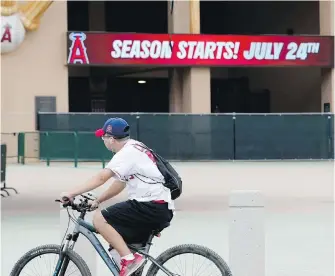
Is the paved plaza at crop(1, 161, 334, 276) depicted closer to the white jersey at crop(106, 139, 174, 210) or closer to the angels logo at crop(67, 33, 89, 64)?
the white jersey at crop(106, 139, 174, 210)

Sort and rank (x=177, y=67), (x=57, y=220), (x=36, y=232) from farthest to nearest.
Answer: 1. (x=177, y=67)
2. (x=57, y=220)
3. (x=36, y=232)

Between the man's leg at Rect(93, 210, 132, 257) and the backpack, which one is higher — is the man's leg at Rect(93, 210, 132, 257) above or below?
below

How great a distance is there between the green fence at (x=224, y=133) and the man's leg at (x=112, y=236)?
2258 cm

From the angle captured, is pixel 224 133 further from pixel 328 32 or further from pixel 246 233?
pixel 246 233

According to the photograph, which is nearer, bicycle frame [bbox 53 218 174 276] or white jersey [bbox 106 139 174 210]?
white jersey [bbox 106 139 174 210]

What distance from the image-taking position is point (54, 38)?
99.1 ft

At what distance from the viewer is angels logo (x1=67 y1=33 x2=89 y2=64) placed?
29984 millimetres

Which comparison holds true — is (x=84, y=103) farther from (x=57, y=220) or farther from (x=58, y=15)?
(x=57, y=220)

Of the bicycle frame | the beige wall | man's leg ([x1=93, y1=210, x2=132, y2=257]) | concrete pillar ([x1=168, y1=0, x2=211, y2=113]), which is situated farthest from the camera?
concrete pillar ([x1=168, y1=0, x2=211, y2=113])

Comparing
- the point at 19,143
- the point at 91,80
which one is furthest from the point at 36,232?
the point at 91,80

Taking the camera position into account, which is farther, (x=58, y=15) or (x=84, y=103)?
(x=84, y=103)

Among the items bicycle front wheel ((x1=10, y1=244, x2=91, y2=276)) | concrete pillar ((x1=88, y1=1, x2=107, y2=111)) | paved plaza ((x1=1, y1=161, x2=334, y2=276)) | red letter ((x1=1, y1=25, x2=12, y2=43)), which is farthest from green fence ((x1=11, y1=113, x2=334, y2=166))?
bicycle front wheel ((x1=10, y1=244, x2=91, y2=276))

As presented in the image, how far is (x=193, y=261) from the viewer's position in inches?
215

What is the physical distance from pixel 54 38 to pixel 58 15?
1.07 m
